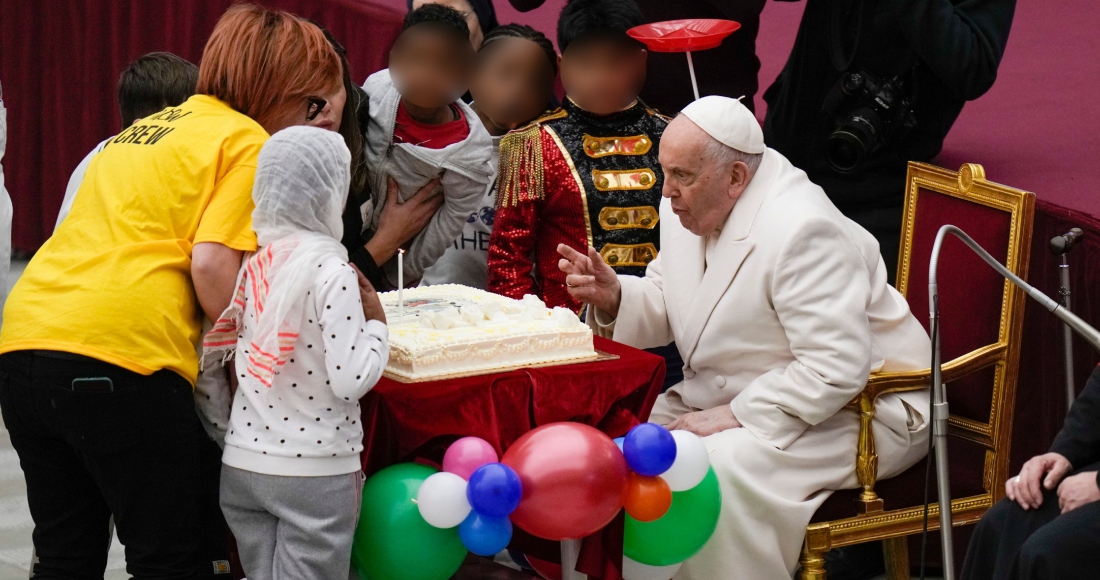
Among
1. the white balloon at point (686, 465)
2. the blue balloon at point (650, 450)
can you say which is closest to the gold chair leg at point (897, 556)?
the white balloon at point (686, 465)

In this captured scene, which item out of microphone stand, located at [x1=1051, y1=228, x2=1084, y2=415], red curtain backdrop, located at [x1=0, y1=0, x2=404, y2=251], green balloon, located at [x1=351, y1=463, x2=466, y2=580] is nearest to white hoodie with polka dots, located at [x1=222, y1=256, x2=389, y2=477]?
green balloon, located at [x1=351, y1=463, x2=466, y2=580]

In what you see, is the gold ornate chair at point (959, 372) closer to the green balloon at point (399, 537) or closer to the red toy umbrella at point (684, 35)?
the red toy umbrella at point (684, 35)

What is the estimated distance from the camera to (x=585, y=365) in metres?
2.66

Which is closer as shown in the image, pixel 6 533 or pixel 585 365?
pixel 585 365

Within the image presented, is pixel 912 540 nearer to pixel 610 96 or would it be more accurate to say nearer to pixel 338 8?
pixel 610 96

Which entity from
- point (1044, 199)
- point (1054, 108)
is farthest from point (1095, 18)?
point (1044, 199)

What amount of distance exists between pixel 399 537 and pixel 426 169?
49.8 inches

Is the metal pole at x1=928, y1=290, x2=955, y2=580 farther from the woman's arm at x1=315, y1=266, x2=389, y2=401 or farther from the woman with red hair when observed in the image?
the woman with red hair

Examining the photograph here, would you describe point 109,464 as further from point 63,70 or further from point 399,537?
point 63,70

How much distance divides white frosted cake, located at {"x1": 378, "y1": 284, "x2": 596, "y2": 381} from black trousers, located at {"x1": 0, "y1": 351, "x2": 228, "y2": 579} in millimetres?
449

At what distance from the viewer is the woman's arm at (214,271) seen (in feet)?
7.63

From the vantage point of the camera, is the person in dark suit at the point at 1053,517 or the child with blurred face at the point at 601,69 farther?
the child with blurred face at the point at 601,69

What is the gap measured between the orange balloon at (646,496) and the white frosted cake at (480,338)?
0.33 m

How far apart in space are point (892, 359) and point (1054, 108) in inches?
71.3
